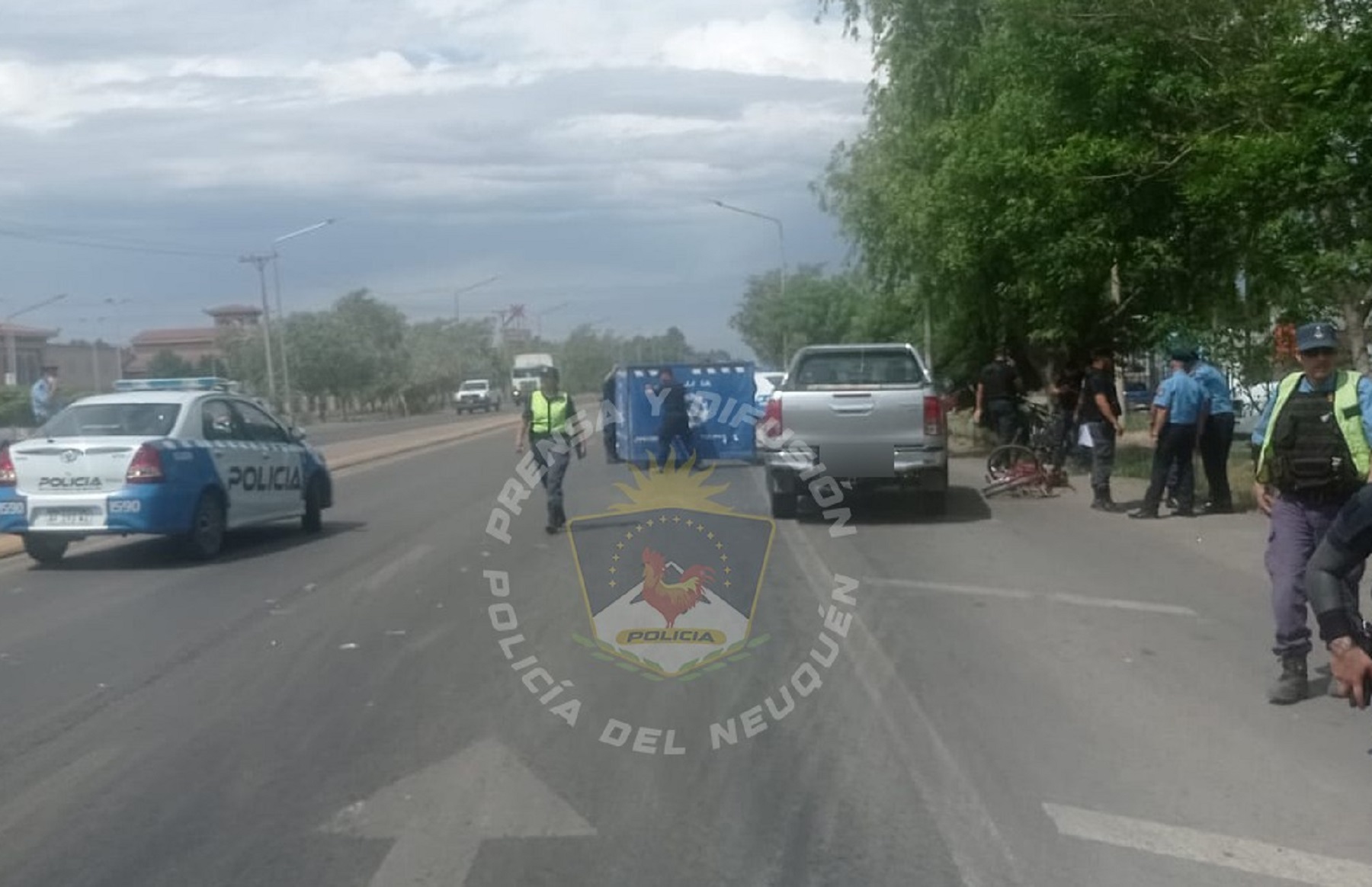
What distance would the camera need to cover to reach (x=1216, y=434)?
53.4 ft

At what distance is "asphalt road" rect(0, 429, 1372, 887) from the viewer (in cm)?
581

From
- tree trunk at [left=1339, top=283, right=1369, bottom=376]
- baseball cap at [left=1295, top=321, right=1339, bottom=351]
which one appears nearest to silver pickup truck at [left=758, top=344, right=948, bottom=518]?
tree trunk at [left=1339, top=283, right=1369, bottom=376]

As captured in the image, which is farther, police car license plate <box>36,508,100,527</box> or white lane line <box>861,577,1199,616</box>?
police car license plate <box>36,508,100,527</box>

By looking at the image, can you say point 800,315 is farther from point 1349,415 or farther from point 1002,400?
point 1349,415

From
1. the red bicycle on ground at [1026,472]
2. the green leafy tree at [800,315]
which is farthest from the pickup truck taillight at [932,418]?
the green leafy tree at [800,315]

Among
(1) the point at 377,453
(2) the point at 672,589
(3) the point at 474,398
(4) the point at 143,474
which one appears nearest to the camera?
(2) the point at 672,589

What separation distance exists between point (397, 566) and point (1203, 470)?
10943 mm

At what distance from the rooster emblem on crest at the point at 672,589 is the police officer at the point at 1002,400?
960cm

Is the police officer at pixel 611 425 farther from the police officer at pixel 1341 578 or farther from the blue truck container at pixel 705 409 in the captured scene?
the police officer at pixel 1341 578

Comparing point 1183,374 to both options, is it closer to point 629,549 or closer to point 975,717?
point 629,549

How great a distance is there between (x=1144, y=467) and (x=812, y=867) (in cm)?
1798

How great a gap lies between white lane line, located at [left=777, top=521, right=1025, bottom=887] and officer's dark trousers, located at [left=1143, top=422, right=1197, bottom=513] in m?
6.78

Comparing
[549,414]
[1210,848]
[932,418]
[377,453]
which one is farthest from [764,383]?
[1210,848]

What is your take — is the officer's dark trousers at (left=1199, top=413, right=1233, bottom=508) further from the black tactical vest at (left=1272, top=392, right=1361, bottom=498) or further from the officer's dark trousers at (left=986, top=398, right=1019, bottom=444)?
the black tactical vest at (left=1272, top=392, right=1361, bottom=498)
